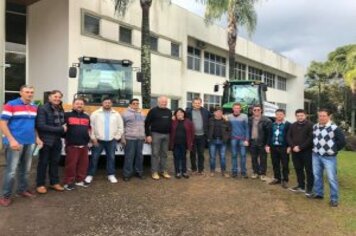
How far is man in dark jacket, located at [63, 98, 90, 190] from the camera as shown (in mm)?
8336

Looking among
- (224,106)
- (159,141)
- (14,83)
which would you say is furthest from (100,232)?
(14,83)

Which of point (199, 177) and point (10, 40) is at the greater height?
point (10, 40)

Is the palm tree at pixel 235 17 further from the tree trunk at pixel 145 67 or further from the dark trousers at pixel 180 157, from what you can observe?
the dark trousers at pixel 180 157

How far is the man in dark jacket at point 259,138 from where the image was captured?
1002 centimetres

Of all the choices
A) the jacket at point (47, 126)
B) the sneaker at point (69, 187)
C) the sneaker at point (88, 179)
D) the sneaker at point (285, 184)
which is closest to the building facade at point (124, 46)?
the sneaker at point (88, 179)

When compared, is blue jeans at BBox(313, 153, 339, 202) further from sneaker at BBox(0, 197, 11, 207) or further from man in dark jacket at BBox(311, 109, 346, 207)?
sneaker at BBox(0, 197, 11, 207)

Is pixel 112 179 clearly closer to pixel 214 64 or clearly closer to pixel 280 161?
pixel 280 161

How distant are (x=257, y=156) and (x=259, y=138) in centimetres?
54

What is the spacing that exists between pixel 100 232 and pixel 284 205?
357 centimetres

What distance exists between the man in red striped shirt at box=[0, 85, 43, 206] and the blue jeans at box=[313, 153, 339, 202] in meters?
5.22

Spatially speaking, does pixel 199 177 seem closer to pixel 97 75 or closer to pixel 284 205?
pixel 284 205

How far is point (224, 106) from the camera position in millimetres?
17578

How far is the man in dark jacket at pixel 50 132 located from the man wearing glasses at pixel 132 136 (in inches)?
58.4

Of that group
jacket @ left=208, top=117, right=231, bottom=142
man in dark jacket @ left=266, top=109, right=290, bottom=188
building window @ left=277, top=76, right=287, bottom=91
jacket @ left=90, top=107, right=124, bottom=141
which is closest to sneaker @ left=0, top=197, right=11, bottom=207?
jacket @ left=90, top=107, right=124, bottom=141
